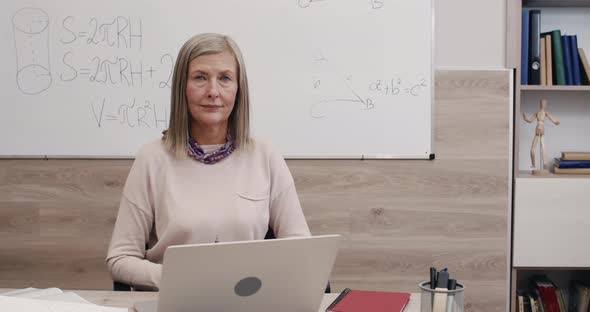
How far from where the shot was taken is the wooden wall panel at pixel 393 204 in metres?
2.54

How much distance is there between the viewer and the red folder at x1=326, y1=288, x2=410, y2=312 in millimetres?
1262

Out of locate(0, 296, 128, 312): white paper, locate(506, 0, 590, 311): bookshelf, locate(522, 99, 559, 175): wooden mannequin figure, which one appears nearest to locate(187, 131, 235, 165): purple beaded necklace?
locate(0, 296, 128, 312): white paper

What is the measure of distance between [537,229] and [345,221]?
80cm

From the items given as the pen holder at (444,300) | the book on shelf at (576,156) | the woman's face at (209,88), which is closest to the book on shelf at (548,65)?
the book on shelf at (576,156)

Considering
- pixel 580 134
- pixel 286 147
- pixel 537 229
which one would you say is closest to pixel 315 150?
pixel 286 147

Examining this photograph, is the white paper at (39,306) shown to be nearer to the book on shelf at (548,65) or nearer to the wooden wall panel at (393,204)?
the wooden wall panel at (393,204)

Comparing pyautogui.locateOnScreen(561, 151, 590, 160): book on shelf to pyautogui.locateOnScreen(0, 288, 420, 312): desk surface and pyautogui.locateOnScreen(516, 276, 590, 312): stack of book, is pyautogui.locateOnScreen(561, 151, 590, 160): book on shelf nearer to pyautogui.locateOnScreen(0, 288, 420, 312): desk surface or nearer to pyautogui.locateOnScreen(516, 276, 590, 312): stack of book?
pyautogui.locateOnScreen(516, 276, 590, 312): stack of book

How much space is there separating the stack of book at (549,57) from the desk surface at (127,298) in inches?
61.1

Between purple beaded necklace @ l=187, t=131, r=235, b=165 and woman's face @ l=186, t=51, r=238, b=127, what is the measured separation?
0.07 m

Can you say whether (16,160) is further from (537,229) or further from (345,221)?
(537,229)

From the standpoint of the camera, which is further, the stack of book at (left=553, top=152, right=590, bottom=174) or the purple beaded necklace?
the stack of book at (left=553, top=152, right=590, bottom=174)

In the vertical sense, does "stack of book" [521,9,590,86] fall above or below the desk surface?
above

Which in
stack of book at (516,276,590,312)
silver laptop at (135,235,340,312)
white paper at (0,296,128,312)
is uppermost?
silver laptop at (135,235,340,312)

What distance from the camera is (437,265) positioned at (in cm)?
257
